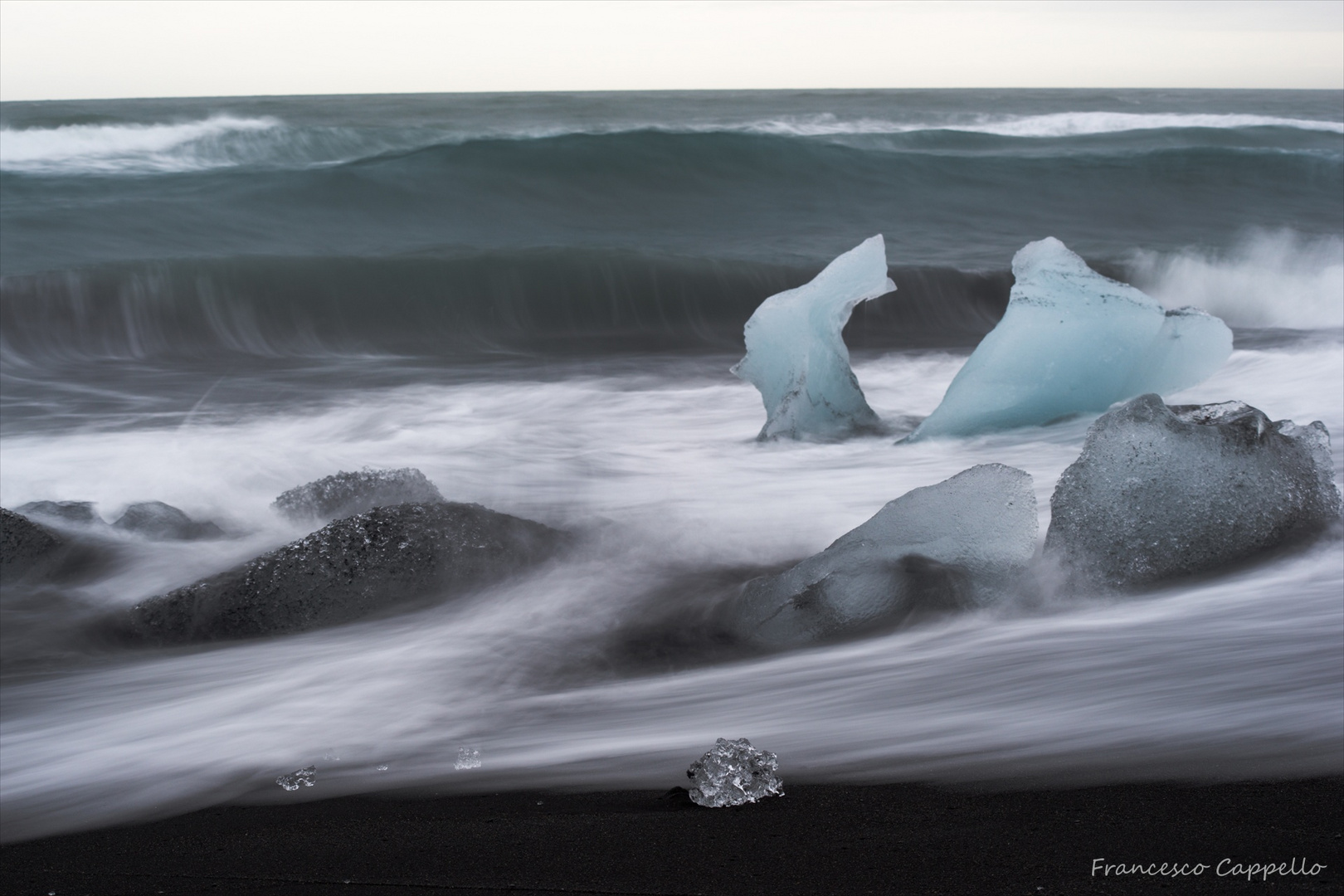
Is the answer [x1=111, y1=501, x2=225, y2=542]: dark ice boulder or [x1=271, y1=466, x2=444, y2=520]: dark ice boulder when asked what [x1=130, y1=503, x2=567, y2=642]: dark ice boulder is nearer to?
[x1=271, y1=466, x2=444, y2=520]: dark ice boulder

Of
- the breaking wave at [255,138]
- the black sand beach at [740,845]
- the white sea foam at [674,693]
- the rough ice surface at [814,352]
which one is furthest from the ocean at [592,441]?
the breaking wave at [255,138]

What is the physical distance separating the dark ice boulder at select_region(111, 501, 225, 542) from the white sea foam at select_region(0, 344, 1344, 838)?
0.39 feet

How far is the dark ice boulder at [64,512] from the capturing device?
4062 mm

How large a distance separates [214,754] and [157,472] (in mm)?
2869

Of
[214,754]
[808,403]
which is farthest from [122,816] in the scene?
[808,403]

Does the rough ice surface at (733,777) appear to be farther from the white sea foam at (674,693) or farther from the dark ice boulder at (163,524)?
the dark ice boulder at (163,524)

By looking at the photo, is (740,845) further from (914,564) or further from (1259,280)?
(1259,280)

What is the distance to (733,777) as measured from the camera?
6.77 ft

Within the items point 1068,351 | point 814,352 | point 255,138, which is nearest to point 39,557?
point 814,352

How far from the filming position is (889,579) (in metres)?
3.09

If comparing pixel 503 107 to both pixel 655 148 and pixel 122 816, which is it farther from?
pixel 122 816

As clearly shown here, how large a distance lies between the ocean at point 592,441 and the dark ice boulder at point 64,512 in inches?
8.7

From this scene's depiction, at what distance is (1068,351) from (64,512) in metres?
3.91

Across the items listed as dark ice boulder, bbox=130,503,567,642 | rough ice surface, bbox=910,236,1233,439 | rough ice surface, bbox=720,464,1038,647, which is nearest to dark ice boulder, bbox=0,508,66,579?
dark ice boulder, bbox=130,503,567,642
